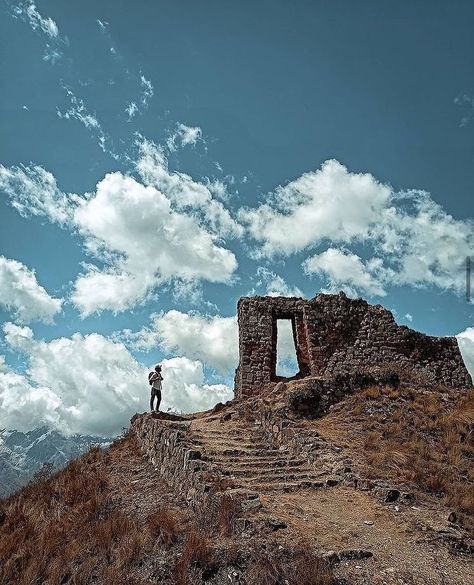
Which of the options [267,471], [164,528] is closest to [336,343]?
[267,471]

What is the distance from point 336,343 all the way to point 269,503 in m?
13.0

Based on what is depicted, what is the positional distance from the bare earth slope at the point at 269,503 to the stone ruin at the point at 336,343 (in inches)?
149

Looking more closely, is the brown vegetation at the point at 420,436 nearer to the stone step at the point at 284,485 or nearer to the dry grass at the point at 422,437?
the dry grass at the point at 422,437

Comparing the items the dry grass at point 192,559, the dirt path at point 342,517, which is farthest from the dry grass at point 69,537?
the dirt path at point 342,517

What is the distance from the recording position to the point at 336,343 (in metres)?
21.6

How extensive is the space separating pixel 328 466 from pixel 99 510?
5.82m

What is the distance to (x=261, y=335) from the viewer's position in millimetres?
21656

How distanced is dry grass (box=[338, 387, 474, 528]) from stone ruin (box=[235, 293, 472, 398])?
2896mm

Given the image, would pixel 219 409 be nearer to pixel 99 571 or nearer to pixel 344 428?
pixel 344 428

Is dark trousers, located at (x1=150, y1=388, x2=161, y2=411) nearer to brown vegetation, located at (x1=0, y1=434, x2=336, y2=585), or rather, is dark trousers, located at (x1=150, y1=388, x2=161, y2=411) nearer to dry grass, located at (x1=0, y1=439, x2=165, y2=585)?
dry grass, located at (x1=0, y1=439, x2=165, y2=585)

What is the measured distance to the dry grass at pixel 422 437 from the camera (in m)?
11.2

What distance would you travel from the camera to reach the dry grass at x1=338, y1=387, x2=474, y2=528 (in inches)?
440

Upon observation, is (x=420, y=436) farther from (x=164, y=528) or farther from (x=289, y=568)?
(x=164, y=528)

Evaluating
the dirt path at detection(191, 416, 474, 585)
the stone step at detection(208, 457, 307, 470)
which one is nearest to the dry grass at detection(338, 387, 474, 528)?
the dirt path at detection(191, 416, 474, 585)
